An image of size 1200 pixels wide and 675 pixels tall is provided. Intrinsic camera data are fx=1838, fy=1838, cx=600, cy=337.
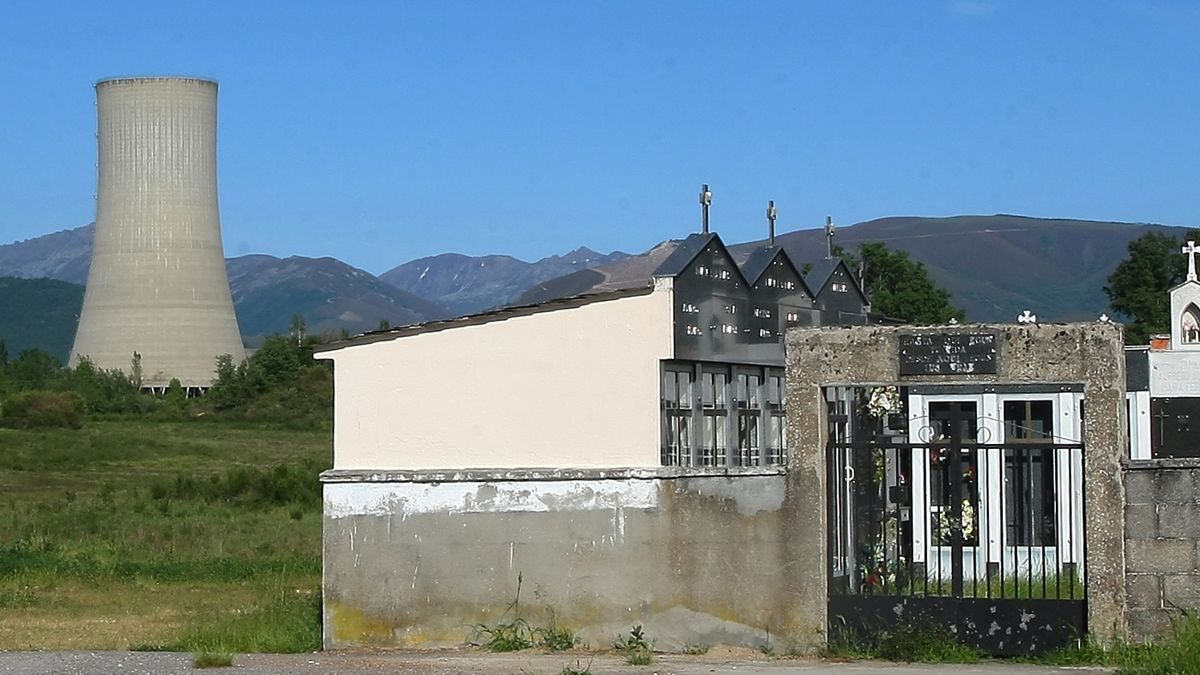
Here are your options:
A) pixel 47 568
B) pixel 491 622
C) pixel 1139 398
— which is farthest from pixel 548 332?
pixel 47 568

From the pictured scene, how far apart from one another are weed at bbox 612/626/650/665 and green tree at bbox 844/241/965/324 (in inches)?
1579

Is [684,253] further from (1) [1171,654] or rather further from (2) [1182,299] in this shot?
(2) [1182,299]

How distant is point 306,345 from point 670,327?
6414 centimetres

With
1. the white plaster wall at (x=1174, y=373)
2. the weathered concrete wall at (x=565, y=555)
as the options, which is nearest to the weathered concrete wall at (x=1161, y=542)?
the weathered concrete wall at (x=565, y=555)

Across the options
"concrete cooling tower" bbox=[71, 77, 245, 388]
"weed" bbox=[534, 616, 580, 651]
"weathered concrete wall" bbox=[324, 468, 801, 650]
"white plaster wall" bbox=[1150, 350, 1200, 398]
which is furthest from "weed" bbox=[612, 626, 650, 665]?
"concrete cooling tower" bbox=[71, 77, 245, 388]

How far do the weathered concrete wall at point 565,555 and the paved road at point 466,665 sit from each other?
0.87ft

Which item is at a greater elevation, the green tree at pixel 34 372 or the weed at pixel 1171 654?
the green tree at pixel 34 372

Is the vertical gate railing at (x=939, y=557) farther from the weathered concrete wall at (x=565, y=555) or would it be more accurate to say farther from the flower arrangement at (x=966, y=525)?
the weathered concrete wall at (x=565, y=555)

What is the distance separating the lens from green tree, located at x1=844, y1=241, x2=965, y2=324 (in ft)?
175

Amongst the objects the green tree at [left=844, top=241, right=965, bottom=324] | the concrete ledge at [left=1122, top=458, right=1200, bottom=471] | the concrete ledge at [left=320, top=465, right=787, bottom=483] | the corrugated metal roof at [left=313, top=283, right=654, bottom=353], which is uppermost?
the green tree at [left=844, top=241, right=965, bottom=324]

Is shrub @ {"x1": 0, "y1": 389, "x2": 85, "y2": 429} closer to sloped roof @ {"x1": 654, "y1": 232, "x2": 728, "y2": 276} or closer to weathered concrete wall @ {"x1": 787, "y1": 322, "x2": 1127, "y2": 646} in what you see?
sloped roof @ {"x1": 654, "y1": 232, "x2": 728, "y2": 276}

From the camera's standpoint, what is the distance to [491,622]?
1288 centimetres

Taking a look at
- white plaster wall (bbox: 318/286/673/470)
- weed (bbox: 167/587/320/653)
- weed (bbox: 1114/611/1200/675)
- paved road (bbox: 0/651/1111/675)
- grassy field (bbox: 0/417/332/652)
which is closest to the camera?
weed (bbox: 1114/611/1200/675)

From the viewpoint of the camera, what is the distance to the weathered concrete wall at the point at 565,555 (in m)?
12.4
